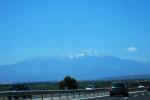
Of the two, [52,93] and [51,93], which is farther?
[52,93]

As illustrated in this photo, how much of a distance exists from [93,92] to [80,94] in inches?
205

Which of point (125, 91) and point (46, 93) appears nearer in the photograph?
point (46, 93)

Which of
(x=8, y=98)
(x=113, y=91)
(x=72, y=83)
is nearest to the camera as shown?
(x=8, y=98)

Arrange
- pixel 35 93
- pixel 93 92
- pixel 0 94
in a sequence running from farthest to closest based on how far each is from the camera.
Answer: pixel 93 92 < pixel 35 93 < pixel 0 94

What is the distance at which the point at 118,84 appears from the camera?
49688mm

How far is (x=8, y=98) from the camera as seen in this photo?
3597 cm

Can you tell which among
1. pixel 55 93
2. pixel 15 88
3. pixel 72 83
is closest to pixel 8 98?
pixel 55 93

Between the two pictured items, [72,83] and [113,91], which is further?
[72,83]

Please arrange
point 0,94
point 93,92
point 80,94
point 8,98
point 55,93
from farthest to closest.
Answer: point 93,92 < point 80,94 < point 55,93 < point 8,98 < point 0,94

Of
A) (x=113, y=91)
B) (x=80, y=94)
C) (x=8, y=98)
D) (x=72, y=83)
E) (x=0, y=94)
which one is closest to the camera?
(x=0, y=94)

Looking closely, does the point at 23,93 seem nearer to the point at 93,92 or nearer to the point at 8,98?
the point at 8,98

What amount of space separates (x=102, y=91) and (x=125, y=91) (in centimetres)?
1322

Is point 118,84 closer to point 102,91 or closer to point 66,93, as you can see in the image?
point 66,93

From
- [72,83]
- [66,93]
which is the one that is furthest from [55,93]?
[72,83]
